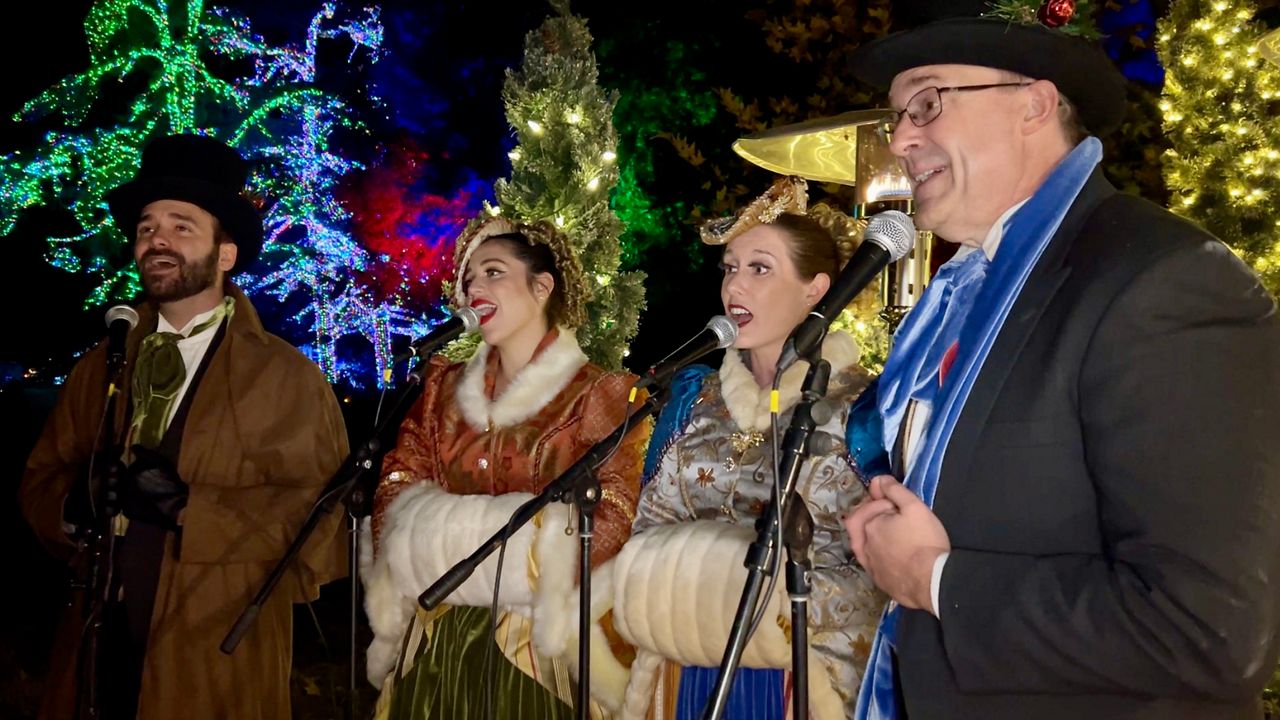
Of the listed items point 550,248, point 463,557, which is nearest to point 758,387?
point 463,557

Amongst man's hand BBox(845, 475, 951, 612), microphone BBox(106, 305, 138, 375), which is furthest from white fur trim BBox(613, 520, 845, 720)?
A: microphone BBox(106, 305, 138, 375)

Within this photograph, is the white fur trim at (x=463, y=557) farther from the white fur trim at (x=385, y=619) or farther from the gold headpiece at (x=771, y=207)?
the gold headpiece at (x=771, y=207)

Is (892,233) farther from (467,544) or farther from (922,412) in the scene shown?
(467,544)

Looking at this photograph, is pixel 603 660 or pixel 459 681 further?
pixel 459 681

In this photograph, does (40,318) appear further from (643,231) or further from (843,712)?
(843,712)

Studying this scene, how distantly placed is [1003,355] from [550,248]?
2.47 metres

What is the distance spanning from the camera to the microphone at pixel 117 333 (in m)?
3.06

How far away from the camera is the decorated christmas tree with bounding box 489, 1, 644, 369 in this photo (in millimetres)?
4938

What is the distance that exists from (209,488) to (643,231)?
906 cm

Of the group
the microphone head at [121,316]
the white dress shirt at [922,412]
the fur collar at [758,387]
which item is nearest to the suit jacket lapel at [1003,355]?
the white dress shirt at [922,412]

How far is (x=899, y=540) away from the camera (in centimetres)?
156

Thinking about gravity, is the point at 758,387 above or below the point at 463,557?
above

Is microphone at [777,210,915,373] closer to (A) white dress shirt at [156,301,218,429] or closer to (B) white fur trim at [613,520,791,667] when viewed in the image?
(B) white fur trim at [613,520,791,667]

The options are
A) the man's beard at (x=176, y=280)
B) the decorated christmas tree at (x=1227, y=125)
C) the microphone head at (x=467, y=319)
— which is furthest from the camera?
the decorated christmas tree at (x=1227, y=125)
